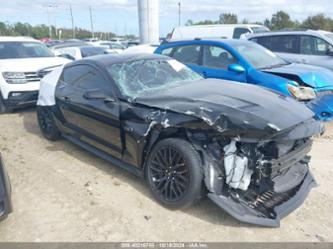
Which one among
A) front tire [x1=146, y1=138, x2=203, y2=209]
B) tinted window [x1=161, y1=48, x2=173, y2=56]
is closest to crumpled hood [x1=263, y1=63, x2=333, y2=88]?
tinted window [x1=161, y1=48, x2=173, y2=56]

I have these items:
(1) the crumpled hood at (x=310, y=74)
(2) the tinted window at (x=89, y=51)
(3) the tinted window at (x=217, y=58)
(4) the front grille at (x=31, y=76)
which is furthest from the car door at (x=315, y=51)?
(2) the tinted window at (x=89, y=51)

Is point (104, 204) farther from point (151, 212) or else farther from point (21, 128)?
point (21, 128)

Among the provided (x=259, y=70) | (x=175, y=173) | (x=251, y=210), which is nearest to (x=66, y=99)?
(x=175, y=173)

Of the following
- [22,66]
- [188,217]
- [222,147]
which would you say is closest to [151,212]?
[188,217]

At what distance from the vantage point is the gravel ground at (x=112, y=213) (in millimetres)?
2996

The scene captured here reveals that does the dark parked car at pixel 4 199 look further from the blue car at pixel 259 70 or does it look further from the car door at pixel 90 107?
the blue car at pixel 259 70

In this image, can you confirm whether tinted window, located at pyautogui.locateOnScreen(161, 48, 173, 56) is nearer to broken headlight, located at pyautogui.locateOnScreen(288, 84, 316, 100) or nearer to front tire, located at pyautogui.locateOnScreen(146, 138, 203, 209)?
broken headlight, located at pyautogui.locateOnScreen(288, 84, 316, 100)

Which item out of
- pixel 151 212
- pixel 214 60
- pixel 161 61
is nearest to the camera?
pixel 151 212

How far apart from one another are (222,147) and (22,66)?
228 inches

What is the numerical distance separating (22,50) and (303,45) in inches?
289

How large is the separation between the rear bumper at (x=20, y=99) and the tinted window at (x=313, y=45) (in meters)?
6.91

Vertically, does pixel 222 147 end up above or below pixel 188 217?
above

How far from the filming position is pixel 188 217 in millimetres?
3262

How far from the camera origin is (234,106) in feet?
10.3
